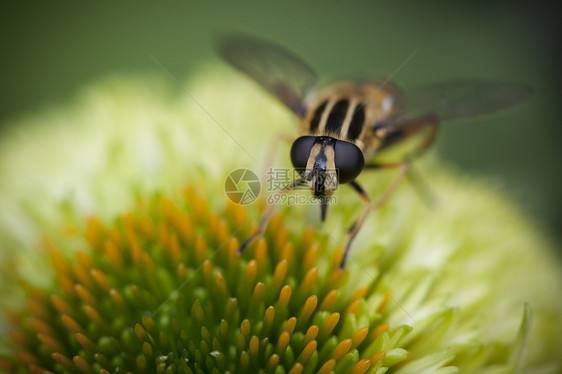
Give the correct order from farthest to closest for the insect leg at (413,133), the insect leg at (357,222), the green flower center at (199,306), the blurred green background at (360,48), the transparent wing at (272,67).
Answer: the blurred green background at (360,48), the transparent wing at (272,67), the insect leg at (413,133), the insect leg at (357,222), the green flower center at (199,306)

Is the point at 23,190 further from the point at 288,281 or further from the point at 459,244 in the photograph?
the point at 459,244

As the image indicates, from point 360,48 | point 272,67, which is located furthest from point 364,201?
point 360,48

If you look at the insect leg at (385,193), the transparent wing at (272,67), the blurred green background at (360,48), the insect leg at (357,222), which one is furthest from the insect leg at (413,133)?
the blurred green background at (360,48)

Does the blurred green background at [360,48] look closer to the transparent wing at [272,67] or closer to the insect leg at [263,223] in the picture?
the transparent wing at [272,67]

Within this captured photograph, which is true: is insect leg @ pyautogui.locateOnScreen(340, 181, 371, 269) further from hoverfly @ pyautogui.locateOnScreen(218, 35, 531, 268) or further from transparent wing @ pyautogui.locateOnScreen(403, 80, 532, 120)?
transparent wing @ pyautogui.locateOnScreen(403, 80, 532, 120)

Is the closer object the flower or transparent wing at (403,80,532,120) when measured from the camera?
the flower

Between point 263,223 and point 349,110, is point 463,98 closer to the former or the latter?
point 349,110

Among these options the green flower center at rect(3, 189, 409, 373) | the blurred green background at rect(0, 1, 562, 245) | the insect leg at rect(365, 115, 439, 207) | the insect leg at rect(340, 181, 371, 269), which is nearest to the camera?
the green flower center at rect(3, 189, 409, 373)

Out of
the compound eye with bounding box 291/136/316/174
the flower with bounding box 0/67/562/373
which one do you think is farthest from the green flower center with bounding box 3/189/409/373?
the compound eye with bounding box 291/136/316/174

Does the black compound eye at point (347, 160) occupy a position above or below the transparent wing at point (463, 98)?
below
